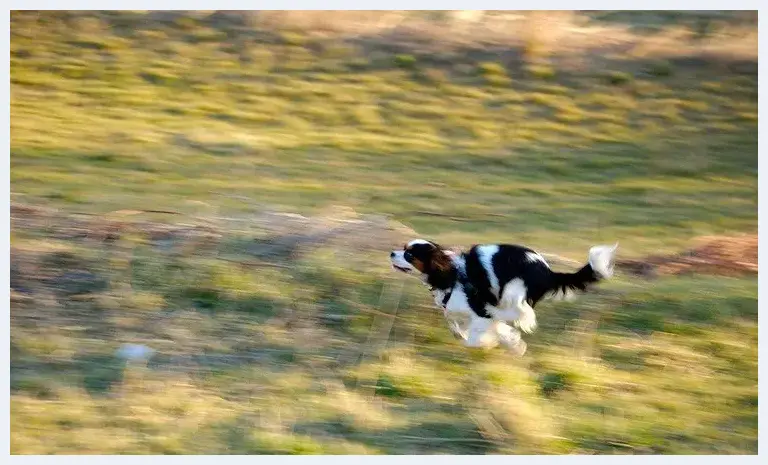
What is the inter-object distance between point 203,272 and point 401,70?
15.5 feet

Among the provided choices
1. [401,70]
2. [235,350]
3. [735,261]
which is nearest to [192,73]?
[401,70]

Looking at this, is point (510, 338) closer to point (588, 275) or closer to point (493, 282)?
point (493, 282)

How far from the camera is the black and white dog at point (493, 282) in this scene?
536 centimetres

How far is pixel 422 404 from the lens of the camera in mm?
5188

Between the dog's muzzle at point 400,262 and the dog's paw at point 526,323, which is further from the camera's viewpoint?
the dog's muzzle at point 400,262

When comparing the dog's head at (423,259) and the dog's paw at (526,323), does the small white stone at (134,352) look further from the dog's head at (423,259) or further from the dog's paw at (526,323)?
the dog's paw at (526,323)

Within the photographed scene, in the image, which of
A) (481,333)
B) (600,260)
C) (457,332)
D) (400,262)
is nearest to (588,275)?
(600,260)

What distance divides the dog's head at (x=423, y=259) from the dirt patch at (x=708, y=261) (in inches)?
78.5

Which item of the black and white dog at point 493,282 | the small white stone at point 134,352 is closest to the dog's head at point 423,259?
Result: the black and white dog at point 493,282

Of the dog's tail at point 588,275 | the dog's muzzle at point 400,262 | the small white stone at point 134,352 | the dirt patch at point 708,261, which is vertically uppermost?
the dog's tail at point 588,275

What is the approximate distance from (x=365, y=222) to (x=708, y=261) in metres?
2.76

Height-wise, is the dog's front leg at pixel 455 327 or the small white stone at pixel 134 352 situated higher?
the dog's front leg at pixel 455 327

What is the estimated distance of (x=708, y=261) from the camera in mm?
7309

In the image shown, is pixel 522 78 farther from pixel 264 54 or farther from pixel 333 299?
pixel 333 299
